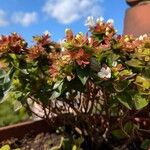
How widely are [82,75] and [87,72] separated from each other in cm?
3

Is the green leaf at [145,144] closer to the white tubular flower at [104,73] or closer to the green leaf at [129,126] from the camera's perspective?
the green leaf at [129,126]

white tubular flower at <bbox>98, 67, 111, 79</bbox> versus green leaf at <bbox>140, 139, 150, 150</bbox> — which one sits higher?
white tubular flower at <bbox>98, 67, 111, 79</bbox>

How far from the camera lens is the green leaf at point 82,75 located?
8.40ft

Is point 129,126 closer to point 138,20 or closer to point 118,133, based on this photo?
point 118,133

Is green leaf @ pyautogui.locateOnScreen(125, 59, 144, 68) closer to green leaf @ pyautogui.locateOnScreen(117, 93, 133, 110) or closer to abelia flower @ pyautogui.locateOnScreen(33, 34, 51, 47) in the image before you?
green leaf @ pyautogui.locateOnScreen(117, 93, 133, 110)

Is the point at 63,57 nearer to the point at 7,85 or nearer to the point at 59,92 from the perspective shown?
the point at 59,92

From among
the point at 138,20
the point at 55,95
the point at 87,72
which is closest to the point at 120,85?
the point at 87,72

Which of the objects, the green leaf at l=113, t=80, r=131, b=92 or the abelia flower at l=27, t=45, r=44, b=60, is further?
the abelia flower at l=27, t=45, r=44, b=60

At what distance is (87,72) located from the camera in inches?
102

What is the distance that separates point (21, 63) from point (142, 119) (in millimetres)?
814

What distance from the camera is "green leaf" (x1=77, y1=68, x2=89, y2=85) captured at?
2561 millimetres

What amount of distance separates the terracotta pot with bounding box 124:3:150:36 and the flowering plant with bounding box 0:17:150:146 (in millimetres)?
1395

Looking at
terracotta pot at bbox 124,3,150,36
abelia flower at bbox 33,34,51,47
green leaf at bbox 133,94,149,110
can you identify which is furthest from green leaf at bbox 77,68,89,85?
terracotta pot at bbox 124,3,150,36

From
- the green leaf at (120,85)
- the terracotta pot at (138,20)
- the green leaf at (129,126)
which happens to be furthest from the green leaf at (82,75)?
the terracotta pot at (138,20)
